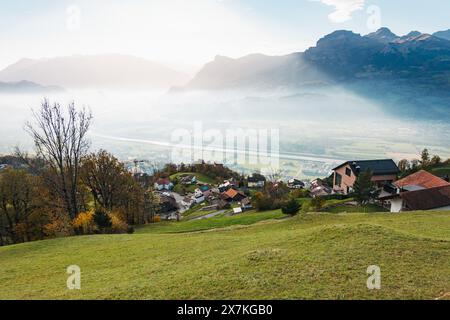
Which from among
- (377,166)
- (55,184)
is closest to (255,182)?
(377,166)

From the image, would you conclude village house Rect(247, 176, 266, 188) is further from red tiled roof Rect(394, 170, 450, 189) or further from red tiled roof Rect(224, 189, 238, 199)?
red tiled roof Rect(394, 170, 450, 189)

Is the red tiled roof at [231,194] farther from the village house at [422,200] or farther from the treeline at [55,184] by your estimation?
the treeline at [55,184]

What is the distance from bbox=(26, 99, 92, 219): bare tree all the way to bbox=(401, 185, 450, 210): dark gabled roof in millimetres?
32917

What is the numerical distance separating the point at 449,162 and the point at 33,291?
3067 inches

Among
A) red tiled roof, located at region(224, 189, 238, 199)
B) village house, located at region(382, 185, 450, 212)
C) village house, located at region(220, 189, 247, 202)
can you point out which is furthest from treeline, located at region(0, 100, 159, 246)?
red tiled roof, located at region(224, 189, 238, 199)

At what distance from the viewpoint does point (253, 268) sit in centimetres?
927

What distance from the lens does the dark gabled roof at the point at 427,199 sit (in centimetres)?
Answer: 3151

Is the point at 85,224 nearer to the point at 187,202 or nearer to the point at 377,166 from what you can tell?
the point at 377,166

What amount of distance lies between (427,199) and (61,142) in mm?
36992

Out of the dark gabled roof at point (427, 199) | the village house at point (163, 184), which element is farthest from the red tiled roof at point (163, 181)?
the dark gabled roof at point (427, 199)

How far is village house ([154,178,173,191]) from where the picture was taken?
90.8 m

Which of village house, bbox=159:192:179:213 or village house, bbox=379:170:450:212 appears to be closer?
village house, bbox=379:170:450:212
